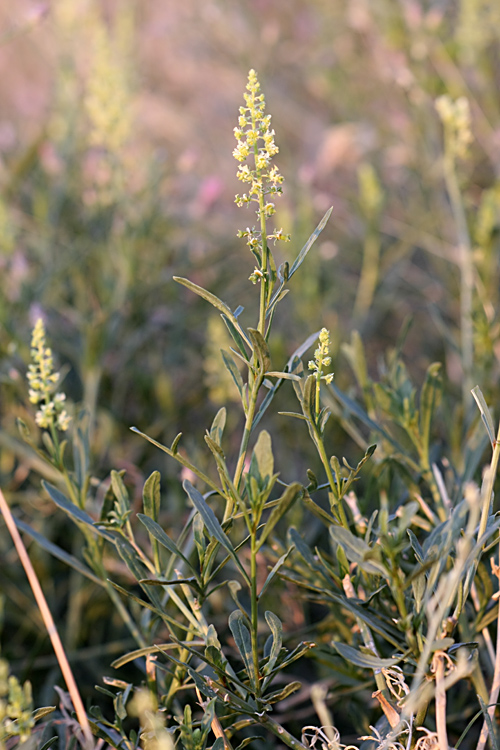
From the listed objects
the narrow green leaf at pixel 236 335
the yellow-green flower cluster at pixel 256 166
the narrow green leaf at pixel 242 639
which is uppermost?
the yellow-green flower cluster at pixel 256 166

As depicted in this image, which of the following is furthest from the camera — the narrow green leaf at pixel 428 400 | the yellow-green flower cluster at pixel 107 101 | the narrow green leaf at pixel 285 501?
the yellow-green flower cluster at pixel 107 101

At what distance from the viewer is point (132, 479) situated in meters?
1.27

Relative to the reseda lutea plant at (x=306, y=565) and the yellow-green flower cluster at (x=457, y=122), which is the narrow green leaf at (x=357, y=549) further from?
the yellow-green flower cluster at (x=457, y=122)

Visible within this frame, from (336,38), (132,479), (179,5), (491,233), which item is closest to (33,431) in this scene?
(132,479)

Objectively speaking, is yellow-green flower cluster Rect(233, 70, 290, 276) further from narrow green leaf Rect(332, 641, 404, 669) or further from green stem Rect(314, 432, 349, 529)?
narrow green leaf Rect(332, 641, 404, 669)

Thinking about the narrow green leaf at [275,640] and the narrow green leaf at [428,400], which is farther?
the narrow green leaf at [428,400]

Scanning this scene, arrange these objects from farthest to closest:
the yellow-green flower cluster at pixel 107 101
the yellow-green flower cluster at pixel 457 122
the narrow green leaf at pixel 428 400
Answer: the yellow-green flower cluster at pixel 107 101, the yellow-green flower cluster at pixel 457 122, the narrow green leaf at pixel 428 400

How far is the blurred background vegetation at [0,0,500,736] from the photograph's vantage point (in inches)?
47.6

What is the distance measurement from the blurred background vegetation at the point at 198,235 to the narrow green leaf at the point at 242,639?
0.26 meters

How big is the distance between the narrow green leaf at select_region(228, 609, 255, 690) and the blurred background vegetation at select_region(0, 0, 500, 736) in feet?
0.86

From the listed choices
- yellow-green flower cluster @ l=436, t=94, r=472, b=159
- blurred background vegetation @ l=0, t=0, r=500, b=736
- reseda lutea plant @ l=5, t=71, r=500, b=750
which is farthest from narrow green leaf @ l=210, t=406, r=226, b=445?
yellow-green flower cluster @ l=436, t=94, r=472, b=159

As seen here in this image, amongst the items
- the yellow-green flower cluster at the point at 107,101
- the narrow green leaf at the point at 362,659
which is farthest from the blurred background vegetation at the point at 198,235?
the narrow green leaf at the point at 362,659

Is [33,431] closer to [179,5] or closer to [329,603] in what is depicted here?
[329,603]

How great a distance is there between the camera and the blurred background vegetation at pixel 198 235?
1.21 meters
